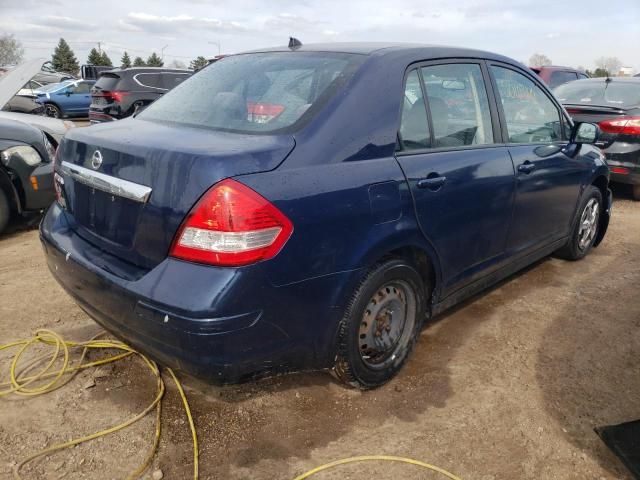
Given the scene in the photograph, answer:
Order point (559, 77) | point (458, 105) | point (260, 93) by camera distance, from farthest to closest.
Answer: point (559, 77) → point (458, 105) → point (260, 93)

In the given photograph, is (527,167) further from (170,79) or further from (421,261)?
(170,79)

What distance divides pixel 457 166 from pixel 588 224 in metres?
2.48

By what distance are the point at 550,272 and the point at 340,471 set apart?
305cm

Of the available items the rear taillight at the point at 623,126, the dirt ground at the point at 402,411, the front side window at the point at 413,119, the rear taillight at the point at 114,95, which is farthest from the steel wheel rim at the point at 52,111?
the front side window at the point at 413,119

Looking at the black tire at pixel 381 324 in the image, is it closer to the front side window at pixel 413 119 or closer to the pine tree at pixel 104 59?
the front side window at pixel 413 119

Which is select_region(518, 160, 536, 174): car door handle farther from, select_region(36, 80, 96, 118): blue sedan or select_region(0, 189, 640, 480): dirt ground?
select_region(36, 80, 96, 118): blue sedan

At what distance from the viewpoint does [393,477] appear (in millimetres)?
2125

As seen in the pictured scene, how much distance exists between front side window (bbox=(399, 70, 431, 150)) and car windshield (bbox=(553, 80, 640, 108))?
5.25 m

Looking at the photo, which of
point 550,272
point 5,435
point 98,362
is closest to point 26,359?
point 98,362

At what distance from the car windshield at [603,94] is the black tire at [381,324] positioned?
5.49 metres

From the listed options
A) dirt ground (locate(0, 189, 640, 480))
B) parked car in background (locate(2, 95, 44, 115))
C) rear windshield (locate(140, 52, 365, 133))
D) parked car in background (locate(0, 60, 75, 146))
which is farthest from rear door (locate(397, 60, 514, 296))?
parked car in background (locate(2, 95, 44, 115))

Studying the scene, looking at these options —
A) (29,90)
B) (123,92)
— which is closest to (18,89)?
(123,92)

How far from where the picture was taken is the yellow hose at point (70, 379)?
218 cm

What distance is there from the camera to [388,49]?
8.75 ft
